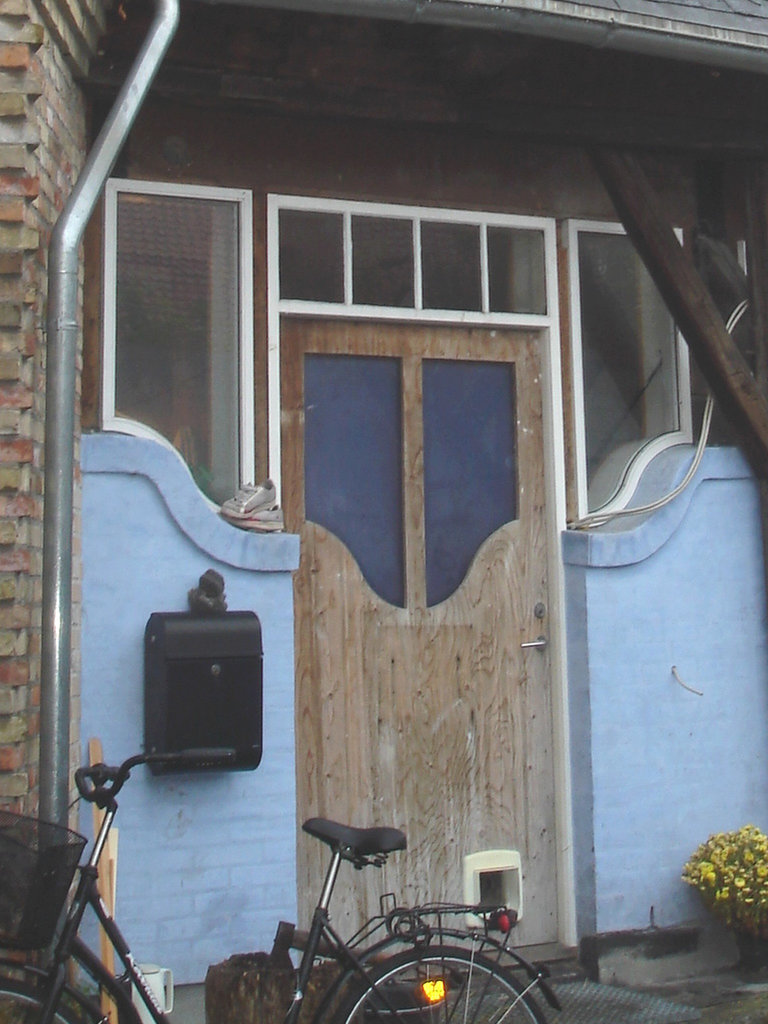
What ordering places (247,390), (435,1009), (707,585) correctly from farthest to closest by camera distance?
1. (707,585)
2. (247,390)
3. (435,1009)

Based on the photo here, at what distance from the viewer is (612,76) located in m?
5.53

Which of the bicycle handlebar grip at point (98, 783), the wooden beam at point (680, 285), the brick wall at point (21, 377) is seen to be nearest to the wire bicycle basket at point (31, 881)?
the bicycle handlebar grip at point (98, 783)

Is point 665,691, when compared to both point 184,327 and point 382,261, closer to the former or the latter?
point 382,261

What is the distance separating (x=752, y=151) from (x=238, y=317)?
244 centimetres

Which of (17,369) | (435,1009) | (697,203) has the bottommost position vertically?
(435,1009)

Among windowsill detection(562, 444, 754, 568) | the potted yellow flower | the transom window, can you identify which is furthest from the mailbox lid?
the potted yellow flower

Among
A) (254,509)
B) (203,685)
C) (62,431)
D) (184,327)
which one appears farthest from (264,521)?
(62,431)

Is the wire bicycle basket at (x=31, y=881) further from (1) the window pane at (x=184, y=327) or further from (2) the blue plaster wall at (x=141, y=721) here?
(1) the window pane at (x=184, y=327)

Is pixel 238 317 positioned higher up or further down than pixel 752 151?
further down

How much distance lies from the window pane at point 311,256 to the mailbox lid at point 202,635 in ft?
4.79

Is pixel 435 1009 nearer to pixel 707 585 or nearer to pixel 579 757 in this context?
pixel 579 757

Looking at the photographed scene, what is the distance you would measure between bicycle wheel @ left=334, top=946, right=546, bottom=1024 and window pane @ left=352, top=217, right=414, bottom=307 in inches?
110

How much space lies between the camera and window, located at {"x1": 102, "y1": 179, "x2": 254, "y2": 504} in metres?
5.19

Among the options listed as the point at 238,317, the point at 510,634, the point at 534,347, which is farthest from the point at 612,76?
the point at 510,634
